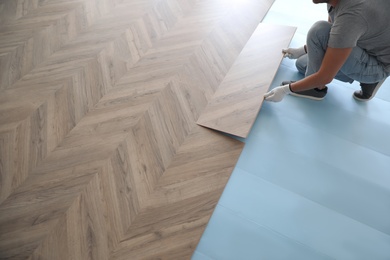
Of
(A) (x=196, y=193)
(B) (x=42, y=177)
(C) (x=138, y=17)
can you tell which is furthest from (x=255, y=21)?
(B) (x=42, y=177)

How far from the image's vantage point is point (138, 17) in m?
2.73

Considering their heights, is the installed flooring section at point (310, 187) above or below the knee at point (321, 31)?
below

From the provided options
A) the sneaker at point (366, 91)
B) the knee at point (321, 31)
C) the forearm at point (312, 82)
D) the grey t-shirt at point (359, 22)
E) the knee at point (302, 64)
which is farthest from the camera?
the knee at point (302, 64)

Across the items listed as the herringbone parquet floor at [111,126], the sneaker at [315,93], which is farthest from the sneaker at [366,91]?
the herringbone parquet floor at [111,126]

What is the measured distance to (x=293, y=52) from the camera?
2.38 m

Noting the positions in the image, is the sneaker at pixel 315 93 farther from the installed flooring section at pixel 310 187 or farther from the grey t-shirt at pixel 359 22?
the grey t-shirt at pixel 359 22

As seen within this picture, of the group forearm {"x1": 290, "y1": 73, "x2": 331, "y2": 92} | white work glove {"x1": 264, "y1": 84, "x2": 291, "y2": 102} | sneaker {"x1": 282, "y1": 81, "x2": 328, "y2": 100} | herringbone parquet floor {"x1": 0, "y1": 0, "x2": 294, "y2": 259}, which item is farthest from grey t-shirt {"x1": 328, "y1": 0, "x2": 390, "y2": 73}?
herringbone parquet floor {"x1": 0, "y1": 0, "x2": 294, "y2": 259}

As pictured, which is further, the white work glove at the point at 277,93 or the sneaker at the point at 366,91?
the sneaker at the point at 366,91

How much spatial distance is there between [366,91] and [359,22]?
0.81 m

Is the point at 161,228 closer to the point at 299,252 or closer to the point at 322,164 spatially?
the point at 299,252

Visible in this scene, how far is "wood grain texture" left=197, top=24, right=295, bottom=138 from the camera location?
6.66 ft

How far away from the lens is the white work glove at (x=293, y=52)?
236 cm

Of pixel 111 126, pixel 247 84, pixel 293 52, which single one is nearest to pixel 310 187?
pixel 247 84

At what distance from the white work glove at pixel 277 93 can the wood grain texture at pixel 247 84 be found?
0.06 meters
